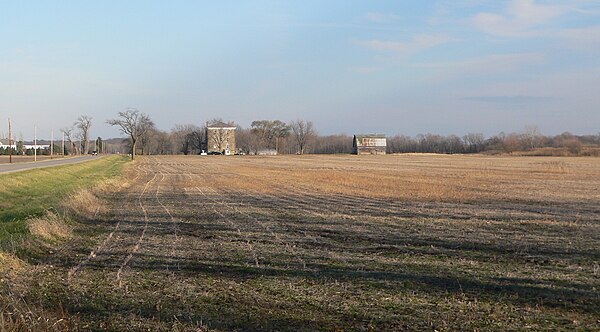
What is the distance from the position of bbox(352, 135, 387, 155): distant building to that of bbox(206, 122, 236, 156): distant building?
38.7 m

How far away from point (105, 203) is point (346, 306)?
742 inches

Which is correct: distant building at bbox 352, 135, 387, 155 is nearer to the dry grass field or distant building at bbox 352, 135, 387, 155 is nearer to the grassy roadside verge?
the grassy roadside verge

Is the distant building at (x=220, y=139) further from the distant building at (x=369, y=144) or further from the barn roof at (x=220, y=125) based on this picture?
the distant building at (x=369, y=144)

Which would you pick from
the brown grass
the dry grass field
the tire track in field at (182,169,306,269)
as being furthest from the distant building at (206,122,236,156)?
the brown grass

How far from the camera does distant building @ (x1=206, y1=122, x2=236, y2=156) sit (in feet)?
552

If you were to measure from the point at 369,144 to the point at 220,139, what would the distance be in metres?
46.1

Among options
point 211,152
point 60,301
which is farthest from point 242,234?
point 211,152

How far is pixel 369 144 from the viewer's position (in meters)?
174

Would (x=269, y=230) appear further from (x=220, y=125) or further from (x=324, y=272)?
(x=220, y=125)

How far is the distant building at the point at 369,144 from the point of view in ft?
566

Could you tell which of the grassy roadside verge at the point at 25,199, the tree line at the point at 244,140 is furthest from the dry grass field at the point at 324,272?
the tree line at the point at 244,140

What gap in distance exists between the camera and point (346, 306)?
7641 millimetres

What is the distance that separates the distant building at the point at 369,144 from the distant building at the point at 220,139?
38.7 meters

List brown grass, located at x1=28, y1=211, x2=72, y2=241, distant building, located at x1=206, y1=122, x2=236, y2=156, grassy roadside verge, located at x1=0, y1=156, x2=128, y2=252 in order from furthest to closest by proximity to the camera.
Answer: distant building, located at x1=206, y1=122, x2=236, y2=156
grassy roadside verge, located at x1=0, y1=156, x2=128, y2=252
brown grass, located at x1=28, y1=211, x2=72, y2=241
